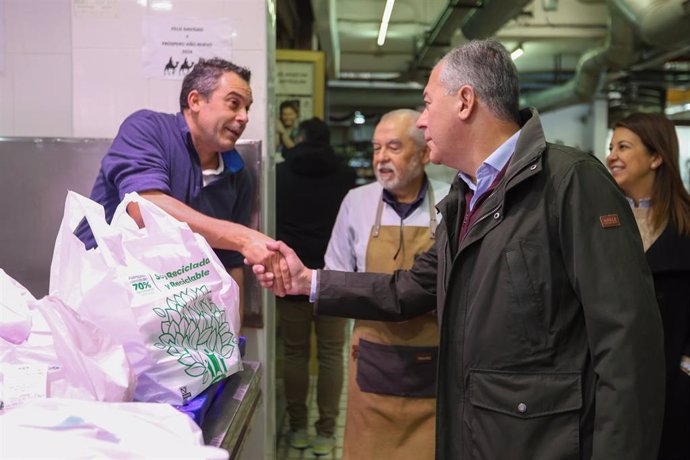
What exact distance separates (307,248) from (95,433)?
10.4ft

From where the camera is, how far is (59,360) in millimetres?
979

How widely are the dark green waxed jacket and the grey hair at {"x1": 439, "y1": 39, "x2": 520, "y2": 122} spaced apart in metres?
0.11

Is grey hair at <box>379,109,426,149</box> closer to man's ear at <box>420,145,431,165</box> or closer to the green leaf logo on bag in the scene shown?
man's ear at <box>420,145,431,165</box>

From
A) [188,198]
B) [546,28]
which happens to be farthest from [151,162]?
[546,28]

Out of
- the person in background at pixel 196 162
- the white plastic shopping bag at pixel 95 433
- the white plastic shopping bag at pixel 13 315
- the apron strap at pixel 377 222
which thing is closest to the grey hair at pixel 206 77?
the person in background at pixel 196 162

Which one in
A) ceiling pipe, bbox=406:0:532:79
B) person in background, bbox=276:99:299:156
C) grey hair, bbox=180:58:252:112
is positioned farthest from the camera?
ceiling pipe, bbox=406:0:532:79

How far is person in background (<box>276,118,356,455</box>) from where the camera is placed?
3932 millimetres

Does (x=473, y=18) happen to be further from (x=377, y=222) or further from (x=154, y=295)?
(x=154, y=295)

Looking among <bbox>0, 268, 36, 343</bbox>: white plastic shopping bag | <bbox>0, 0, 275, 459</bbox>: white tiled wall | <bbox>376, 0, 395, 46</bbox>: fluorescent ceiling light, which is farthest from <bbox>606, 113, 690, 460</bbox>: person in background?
<bbox>376, 0, 395, 46</bbox>: fluorescent ceiling light

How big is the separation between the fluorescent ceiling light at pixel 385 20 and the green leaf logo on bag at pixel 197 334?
6831 millimetres

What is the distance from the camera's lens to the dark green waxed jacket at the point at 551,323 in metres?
1.29

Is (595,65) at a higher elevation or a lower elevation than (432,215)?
higher

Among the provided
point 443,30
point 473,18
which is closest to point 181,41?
point 473,18

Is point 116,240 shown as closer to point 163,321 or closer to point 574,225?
point 163,321
